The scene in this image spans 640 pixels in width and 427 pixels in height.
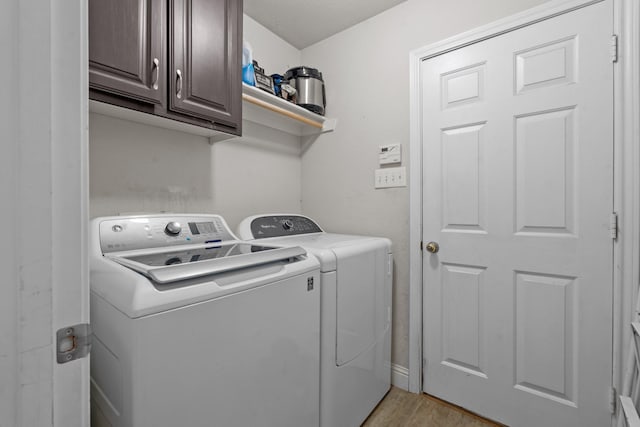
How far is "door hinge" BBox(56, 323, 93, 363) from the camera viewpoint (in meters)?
0.49

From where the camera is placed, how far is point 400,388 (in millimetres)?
1875

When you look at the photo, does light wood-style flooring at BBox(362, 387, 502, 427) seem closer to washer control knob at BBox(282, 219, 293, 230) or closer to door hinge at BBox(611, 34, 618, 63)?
washer control knob at BBox(282, 219, 293, 230)

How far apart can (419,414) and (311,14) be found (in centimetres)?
263

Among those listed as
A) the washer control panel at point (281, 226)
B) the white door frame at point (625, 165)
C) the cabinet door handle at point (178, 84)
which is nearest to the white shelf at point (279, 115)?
the cabinet door handle at point (178, 84)

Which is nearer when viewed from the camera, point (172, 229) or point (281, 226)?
point (172, 229)

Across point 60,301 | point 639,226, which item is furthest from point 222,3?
point 639,226

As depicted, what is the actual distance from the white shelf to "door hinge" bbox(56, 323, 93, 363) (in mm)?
1434

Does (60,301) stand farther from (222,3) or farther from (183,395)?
(222,3)

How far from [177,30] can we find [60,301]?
1210 millimetres

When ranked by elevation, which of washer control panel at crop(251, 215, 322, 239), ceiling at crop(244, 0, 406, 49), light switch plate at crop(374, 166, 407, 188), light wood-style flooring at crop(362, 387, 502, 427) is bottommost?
light wood-style flooring at crop(362, 387, 502, 427)

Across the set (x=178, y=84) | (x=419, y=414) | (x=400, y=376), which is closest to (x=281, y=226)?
(x=178, y=84)

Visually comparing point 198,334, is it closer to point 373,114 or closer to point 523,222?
point 523,222

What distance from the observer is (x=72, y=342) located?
1.64ft

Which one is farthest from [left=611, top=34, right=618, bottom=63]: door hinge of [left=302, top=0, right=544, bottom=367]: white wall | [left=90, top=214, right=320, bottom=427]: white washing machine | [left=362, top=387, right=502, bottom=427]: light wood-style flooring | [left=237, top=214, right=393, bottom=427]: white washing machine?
[left=362, top=387, right=502, bottom=427]: light wood-style flooring
